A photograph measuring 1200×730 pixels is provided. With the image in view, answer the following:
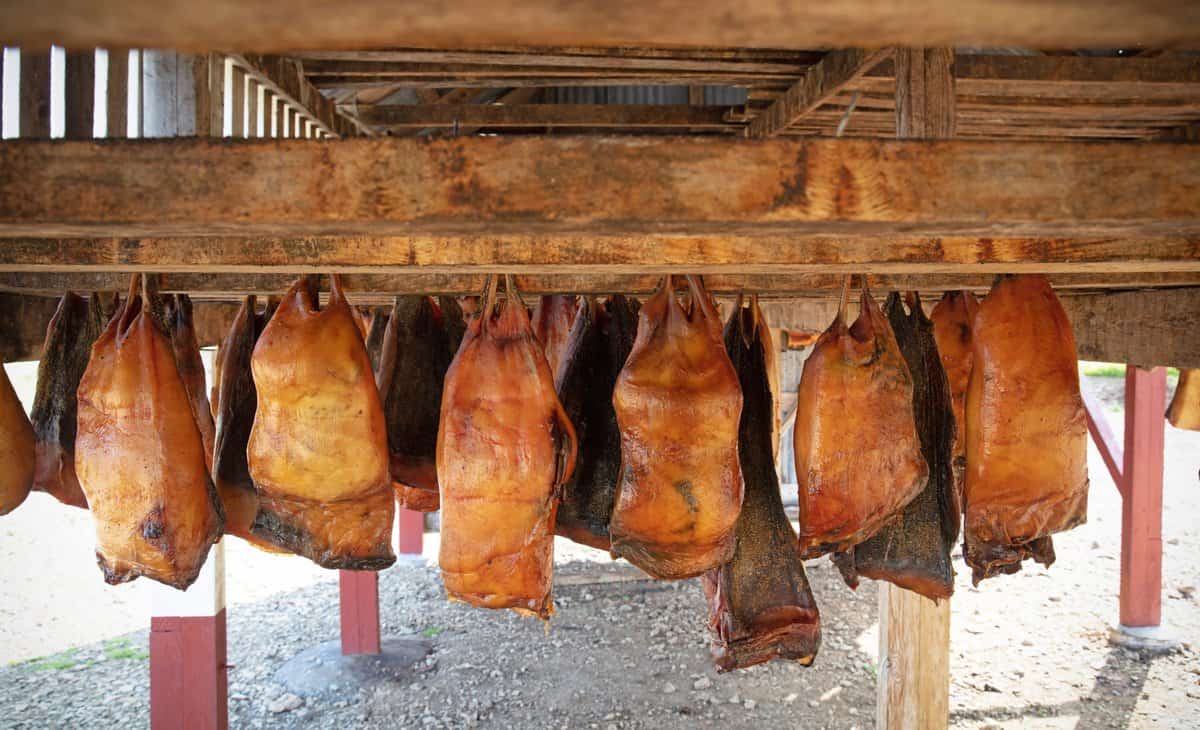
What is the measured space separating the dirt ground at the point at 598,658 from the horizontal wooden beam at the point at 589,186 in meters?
6.03

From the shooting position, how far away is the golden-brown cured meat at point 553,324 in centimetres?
286

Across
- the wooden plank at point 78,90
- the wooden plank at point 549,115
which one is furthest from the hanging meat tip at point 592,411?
the wooden plank at point 549,115

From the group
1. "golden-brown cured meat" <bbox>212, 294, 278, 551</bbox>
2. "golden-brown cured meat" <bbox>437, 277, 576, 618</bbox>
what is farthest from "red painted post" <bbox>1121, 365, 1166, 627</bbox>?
"golden-brown cured meat" <bbox>212, 294, 278, 551</bbox>

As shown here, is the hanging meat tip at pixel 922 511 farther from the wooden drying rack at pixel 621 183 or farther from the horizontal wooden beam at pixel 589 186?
the horizontal wooden beam at pixel 589 186

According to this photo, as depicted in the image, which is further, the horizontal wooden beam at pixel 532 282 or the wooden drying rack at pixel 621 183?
the horizontal wooden beam at pixel 532 282

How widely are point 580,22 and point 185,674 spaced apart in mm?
5714

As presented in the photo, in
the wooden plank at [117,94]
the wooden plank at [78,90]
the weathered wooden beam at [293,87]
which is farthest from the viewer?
the weathered wooden beam at [293,87]

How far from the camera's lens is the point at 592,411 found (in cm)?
254

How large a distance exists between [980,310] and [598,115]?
3.85 meters

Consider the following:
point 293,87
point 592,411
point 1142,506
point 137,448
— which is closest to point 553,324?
point 592,411

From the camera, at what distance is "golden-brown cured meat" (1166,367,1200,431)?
154 inches

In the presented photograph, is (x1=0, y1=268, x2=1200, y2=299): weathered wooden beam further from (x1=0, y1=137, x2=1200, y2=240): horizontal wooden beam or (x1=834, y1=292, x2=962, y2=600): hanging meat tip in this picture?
(x1=0, y1=137, x2=1200, y2=240): horizontal wooden beam

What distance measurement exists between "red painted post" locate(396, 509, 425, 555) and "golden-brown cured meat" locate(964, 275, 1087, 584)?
29.5ft

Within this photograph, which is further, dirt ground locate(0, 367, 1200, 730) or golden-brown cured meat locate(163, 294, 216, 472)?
dirt ground locate(0, 367, 1200, 730)
